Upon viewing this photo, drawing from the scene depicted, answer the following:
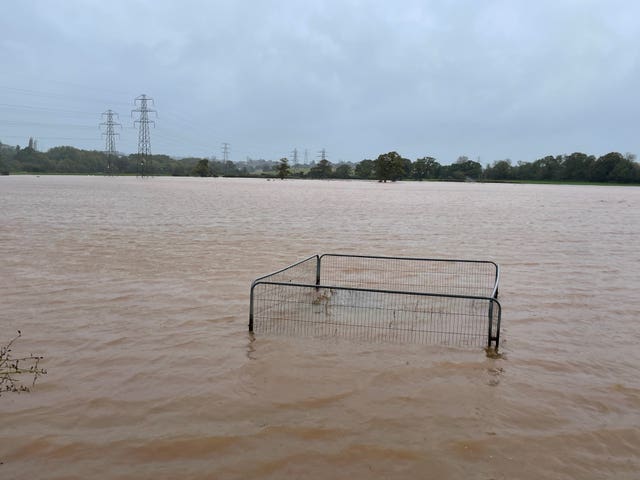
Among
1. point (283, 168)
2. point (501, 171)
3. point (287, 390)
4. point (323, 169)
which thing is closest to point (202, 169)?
point (283, 168)

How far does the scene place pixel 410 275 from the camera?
1380 centimetres

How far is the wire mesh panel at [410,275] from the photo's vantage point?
1234 cm

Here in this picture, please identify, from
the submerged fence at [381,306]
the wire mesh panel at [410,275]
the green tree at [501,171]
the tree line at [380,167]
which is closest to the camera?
the submerged fence at [381,306]

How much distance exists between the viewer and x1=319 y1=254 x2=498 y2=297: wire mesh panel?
12336 millimetres

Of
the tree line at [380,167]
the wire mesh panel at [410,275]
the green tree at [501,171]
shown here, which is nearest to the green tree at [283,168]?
the tree line at [380,167]

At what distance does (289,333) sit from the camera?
8.81 m

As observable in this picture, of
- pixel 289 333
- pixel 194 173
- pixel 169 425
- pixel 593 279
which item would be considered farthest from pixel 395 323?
pixel 194 173

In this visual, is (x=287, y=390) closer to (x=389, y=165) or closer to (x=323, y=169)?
(x=389, y=165)

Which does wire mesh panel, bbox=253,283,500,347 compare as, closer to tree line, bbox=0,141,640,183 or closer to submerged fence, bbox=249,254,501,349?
submerged fence, bbox=249,254,501,349

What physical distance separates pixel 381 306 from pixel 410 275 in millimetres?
3345

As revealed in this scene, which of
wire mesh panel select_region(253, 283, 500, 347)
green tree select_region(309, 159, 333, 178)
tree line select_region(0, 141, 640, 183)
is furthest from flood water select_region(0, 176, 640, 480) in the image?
green tree select_region(309, 159, 333, 178)

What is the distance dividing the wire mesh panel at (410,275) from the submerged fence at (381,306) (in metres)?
0.02

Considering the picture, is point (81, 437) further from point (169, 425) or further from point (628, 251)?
point (628, 251)

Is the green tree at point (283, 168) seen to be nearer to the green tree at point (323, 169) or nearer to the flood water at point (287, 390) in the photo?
the green tree at point (323, 169)
